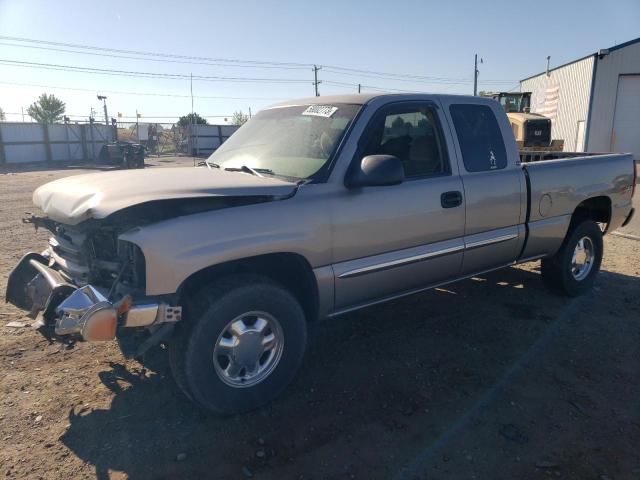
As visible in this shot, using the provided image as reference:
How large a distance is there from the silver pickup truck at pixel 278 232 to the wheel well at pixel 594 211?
73cm

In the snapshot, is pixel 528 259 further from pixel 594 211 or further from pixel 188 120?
pixel 188 120

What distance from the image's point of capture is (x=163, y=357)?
3.95m

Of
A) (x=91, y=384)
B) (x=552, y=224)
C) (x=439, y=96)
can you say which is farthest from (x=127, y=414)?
(x=552, y=224)

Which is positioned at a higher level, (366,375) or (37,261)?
(37,261)

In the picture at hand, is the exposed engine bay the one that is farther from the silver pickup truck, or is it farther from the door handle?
the door handle

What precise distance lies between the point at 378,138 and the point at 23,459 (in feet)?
9.81

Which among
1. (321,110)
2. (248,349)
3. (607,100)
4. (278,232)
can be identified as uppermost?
(607,100)

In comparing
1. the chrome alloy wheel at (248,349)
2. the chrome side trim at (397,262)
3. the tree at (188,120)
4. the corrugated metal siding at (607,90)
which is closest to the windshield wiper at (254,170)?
the chrome side trim at (397,262)

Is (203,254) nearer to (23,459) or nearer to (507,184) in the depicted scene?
(23,459)

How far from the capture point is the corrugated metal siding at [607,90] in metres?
23.5

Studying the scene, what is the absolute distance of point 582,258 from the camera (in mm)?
5426

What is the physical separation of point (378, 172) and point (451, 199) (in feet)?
3.20

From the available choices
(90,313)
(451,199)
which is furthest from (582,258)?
(90,313)

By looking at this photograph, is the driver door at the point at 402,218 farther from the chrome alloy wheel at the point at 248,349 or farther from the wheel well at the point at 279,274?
the chrome alloy wheel at the point at 248,349
